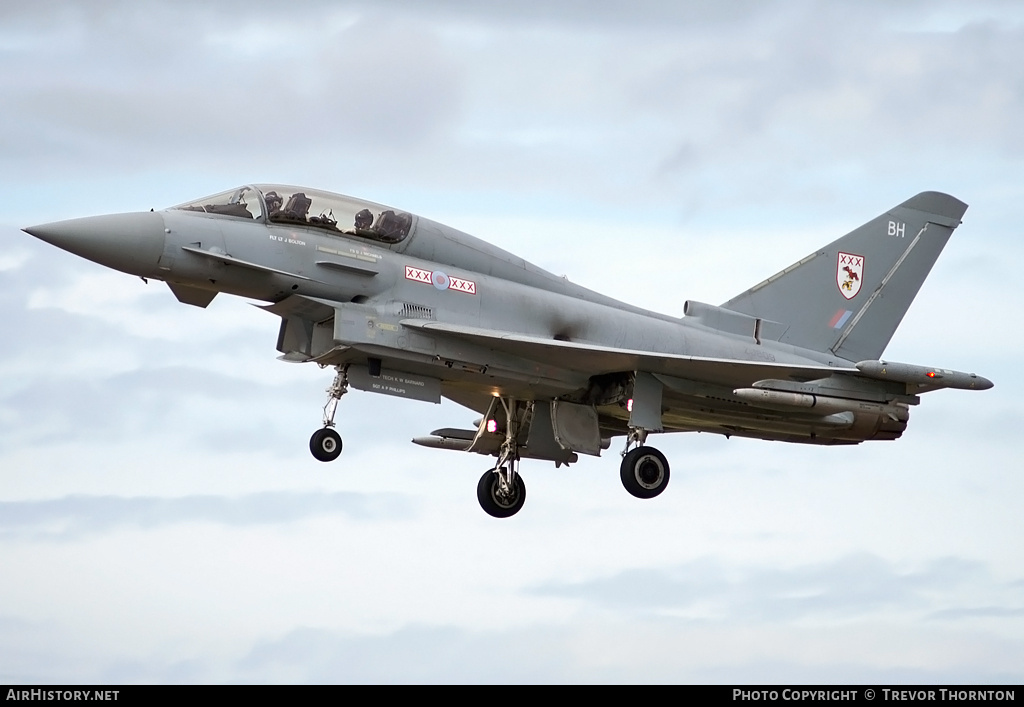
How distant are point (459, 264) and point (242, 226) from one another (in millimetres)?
3433

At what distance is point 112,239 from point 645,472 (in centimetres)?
868

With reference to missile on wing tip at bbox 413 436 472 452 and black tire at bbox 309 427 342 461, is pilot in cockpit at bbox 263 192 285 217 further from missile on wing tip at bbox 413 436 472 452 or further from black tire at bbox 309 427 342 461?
missile on wing tip at bbox 413 436 472 452

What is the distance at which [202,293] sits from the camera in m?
22.9

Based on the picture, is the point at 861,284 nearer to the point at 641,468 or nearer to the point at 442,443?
the point at 641,468

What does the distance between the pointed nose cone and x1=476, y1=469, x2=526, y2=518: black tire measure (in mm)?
7349

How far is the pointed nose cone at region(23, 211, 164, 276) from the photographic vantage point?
2188 centimetres

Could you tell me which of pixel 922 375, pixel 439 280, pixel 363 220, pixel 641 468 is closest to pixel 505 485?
pixel 641 468

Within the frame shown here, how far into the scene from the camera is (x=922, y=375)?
2436 centimetres

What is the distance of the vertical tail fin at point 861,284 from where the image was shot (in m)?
26.9

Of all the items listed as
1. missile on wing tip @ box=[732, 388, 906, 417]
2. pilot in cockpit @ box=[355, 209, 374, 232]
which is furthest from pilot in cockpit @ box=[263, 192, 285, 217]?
missile on wing tip @ box=[732, 388, 906, 417]
